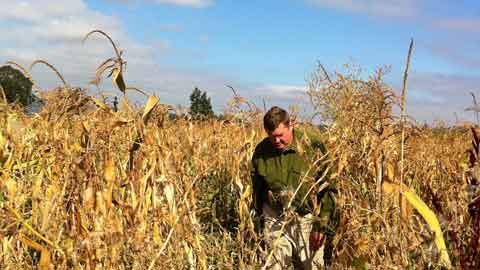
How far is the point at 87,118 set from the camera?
2.52m

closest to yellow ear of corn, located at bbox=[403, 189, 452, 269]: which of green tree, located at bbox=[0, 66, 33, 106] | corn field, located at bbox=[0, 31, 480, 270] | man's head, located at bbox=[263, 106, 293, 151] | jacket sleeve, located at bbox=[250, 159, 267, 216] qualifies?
corn field, located at bbox=[0, 31, 480, 270]

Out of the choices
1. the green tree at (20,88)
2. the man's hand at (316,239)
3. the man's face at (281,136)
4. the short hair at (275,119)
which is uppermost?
the green tree at (20,88)

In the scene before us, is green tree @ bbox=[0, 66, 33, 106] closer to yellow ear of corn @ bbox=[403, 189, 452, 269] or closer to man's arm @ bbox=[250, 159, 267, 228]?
man's arm @ bbox=[250, 159, 267, 228]

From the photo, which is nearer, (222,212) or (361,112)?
(361,112)

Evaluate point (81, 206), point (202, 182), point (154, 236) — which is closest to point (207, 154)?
point (202, 182)

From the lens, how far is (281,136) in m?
3.61

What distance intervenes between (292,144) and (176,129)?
165cm

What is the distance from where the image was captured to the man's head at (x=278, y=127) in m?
3.53

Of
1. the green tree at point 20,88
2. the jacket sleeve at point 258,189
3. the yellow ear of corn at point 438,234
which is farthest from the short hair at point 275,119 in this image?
the yellow ear of corn at point 438,234

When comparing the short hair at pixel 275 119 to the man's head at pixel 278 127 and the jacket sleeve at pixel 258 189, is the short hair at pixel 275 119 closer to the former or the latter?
the man's head at pixel 278 127

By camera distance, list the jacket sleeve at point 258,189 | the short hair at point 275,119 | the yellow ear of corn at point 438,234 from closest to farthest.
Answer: the yellow ear of corn at point 438,234, the short hair at point 275,119, the jacket sleeve at point 258,189

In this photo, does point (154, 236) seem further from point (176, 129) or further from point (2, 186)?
point (176, 129)

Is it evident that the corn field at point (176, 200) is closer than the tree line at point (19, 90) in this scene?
Yes

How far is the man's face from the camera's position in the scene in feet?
11.7
